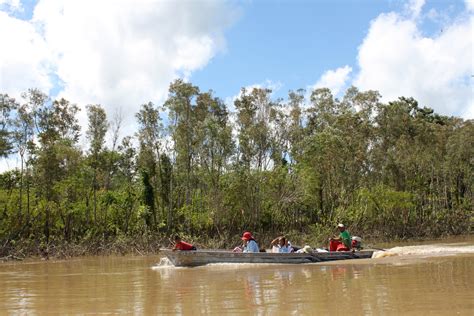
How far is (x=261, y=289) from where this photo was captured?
10.2 metres

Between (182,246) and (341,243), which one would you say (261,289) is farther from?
(341,243)

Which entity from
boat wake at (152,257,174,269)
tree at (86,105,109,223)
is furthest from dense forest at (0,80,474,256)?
boat wake at (152,257,174,269)

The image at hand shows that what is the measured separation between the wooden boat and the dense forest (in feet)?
28.0

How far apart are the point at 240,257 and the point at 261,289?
6.13m

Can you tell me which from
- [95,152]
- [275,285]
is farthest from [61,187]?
[275,285]

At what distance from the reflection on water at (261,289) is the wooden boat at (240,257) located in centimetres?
33

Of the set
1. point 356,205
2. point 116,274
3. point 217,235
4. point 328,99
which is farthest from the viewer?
point 328,99

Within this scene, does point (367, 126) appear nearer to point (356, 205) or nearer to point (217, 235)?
point (356, 205)

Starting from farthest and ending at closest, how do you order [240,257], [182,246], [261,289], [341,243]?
[341,243] → [182,246] → [240,257] → [261,289]

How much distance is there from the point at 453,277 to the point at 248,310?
195 inches

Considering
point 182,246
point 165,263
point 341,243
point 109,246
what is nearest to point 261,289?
point 182,246

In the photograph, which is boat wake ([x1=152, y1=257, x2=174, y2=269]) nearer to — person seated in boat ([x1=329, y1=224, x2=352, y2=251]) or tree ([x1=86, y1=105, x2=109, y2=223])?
person seated in boat ([x1=329, y1=224, x2=352, y2=251])

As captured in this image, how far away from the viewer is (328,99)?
37031 mm

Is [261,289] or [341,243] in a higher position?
[341,243]
